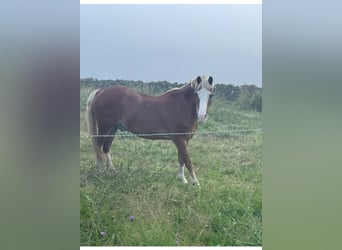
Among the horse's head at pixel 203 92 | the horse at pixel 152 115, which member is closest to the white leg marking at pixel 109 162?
the horse at pixel 152 115

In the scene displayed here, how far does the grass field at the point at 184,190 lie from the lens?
2.62 meters

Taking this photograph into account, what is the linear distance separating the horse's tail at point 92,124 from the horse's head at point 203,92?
72 centimetres

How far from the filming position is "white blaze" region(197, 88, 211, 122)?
2.72 meters

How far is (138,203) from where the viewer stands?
8.80ft

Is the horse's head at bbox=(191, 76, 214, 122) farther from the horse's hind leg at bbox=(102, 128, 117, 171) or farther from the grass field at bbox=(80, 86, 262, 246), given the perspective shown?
the horse's hind leg at bbox=(102, 128, 117, 171)

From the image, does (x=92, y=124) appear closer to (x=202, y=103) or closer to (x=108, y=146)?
(x=108, y=146)

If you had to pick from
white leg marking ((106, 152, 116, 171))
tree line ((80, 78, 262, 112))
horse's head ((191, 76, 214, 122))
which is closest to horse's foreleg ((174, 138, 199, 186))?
horse's head ((191, 76, 214, 122))

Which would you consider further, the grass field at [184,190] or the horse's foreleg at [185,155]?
the horse's foreleg at [185,155]

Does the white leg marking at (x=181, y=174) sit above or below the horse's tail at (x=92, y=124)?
below

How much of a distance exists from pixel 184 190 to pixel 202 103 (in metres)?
0.64

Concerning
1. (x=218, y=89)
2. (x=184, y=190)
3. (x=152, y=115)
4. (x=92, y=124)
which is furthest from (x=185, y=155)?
(x=92, y=124)

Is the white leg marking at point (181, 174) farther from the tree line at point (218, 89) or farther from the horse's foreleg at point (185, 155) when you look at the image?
the tree line at point (218, 89)
